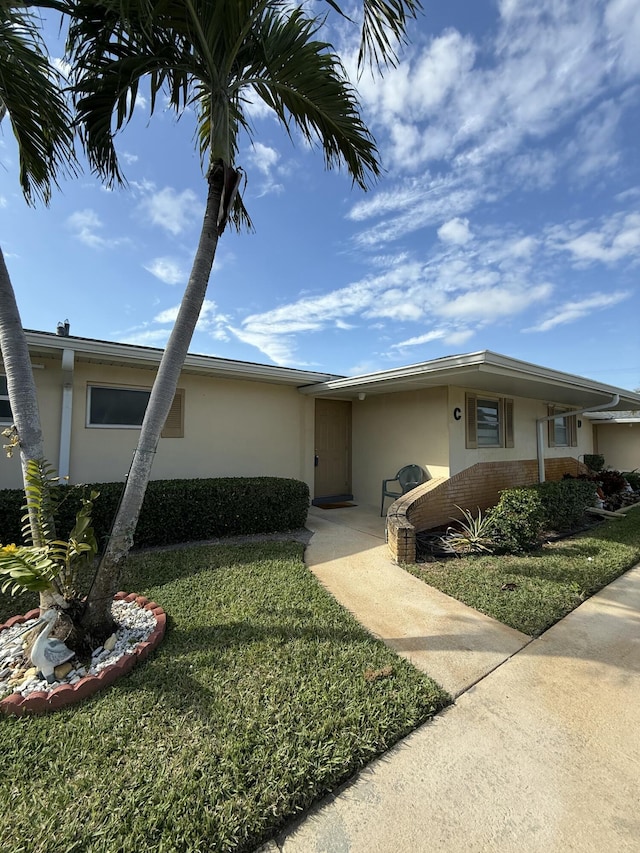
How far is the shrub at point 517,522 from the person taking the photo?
17.6 ft

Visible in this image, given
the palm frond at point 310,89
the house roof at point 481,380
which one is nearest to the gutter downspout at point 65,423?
the house roof at point 481,380

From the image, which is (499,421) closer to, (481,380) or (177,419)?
(481,380)

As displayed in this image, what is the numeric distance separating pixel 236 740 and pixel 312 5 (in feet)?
17.7

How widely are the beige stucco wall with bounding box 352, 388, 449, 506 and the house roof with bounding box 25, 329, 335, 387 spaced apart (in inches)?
71.9

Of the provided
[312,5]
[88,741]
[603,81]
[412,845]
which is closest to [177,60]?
[312,5]

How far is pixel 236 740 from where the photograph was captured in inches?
76.6

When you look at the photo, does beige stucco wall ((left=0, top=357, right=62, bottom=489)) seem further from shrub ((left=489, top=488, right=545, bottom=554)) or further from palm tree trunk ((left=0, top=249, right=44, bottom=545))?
shrub ((left=489, top=488, right=545, bottom=554))

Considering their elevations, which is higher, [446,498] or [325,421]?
[325,421]

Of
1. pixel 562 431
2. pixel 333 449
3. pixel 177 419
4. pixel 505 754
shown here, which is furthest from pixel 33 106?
pixel 562 431

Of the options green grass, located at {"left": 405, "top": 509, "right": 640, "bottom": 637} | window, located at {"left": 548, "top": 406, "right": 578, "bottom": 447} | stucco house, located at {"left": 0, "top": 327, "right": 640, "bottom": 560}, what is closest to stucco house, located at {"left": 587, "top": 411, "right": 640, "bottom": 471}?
window, located at {"left": 548, "top": 406, "right": 578, "bottom": 447}

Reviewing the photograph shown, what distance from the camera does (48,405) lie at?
5.75 m

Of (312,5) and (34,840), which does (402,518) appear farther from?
(312,5)

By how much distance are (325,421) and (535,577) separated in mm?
5607

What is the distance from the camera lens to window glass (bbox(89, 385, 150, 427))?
20.2 ft
